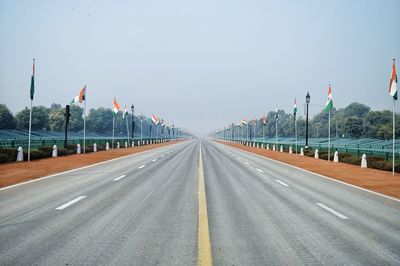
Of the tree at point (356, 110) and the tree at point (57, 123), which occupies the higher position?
the tree at point (356, 110)

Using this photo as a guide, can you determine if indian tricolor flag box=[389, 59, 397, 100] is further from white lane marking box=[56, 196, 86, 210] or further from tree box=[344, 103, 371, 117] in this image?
tree box=[344, 103, 371, 117]

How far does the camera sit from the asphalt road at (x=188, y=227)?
17.1 ft

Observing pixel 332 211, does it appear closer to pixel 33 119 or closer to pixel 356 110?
pixel 33 119

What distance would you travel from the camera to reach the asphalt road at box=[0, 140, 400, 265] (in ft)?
17.1

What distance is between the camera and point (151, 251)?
541cm

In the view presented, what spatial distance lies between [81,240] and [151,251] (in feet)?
4.49

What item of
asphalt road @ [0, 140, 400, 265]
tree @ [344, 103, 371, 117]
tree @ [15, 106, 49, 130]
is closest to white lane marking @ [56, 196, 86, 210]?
asphalt road @ [0, 140, 400, 265]

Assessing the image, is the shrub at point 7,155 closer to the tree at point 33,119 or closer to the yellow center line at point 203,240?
the yellow center line at point 203,240

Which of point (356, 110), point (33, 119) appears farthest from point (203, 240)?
point (356, 110)

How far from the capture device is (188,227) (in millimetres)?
6961

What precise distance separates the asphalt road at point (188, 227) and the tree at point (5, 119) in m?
107

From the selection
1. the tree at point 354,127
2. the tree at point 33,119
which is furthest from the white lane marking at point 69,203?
the tree at point 354,127

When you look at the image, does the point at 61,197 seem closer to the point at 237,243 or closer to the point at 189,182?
the point at 189,182

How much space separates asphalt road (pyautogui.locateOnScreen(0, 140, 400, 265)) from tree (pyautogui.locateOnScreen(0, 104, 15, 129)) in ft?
352
